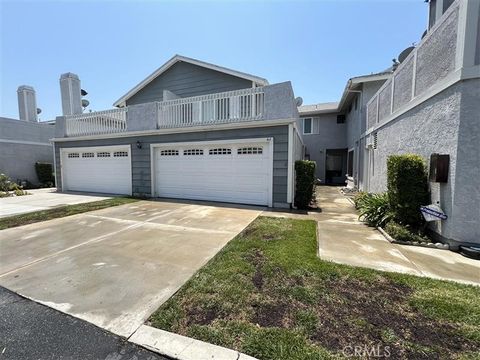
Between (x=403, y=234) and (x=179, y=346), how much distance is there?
191 inches

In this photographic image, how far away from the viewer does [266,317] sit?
234 cm

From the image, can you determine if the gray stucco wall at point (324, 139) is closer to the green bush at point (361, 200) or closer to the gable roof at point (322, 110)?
the gable roof at point (322, 110)

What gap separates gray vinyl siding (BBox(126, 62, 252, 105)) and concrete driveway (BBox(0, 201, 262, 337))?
7.35 metres

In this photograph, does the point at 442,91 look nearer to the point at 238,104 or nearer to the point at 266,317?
the point at 266,317

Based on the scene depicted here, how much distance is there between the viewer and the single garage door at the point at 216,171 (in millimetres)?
8141

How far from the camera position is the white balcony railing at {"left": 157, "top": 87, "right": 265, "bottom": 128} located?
8102 millimetres

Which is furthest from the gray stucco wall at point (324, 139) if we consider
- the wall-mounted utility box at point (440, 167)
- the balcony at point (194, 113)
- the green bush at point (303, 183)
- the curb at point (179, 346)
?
the curb at point (179, 346)

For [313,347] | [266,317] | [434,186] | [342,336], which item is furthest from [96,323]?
[434,186]

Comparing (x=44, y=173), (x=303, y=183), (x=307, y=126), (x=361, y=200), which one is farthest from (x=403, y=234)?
(x=44, y=173)

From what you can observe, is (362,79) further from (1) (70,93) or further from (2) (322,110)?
(1) (70,93)

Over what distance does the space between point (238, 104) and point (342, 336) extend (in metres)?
7.72

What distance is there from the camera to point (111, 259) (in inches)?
149

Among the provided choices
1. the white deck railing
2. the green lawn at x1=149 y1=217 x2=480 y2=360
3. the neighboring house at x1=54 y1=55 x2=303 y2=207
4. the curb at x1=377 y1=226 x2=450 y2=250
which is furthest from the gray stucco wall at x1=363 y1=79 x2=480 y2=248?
the white deck railing

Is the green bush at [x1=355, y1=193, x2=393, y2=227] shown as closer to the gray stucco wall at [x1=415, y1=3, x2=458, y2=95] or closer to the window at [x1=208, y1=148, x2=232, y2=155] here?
the gray stucco wall at [x1=415, y1=3, x2=458, y2=95]
